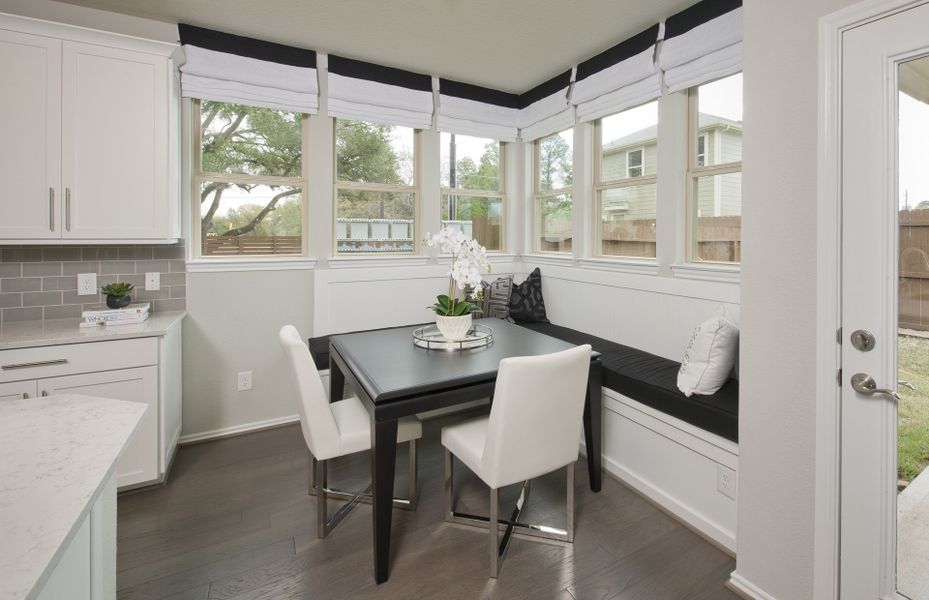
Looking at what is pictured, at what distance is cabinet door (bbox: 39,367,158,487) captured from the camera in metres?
2.35

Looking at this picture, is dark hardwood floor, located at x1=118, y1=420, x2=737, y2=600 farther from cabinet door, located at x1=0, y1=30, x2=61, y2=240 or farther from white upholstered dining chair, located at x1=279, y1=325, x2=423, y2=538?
cabinet door, located at x1=0, y1=30, x2=61, y2=240

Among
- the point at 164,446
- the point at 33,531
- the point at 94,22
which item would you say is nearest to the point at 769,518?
the point at 33,531

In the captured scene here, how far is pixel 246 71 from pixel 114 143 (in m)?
0.98

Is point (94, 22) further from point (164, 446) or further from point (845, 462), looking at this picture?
point (845, 462)

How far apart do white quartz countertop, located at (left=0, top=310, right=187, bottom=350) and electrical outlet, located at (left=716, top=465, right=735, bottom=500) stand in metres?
2.81

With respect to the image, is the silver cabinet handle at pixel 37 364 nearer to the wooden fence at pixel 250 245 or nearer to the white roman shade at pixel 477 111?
the wooden fence at pixel 250 245

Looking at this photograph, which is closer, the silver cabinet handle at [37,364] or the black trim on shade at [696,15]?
the silver cabinet handle at [37,364]

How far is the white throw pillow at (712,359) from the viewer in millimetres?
2180

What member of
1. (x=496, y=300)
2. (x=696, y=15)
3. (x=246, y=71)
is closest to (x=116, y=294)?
(x=246, y=71)

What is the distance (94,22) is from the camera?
2775mm

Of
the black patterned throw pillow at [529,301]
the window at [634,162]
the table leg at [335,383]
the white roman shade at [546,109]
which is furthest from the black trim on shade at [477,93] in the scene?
the table leg at [335,383]

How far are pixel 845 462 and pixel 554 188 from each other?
3152mm

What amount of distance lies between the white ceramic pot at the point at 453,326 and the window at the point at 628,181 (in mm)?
1627

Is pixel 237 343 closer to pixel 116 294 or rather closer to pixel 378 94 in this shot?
pixel 116 294
